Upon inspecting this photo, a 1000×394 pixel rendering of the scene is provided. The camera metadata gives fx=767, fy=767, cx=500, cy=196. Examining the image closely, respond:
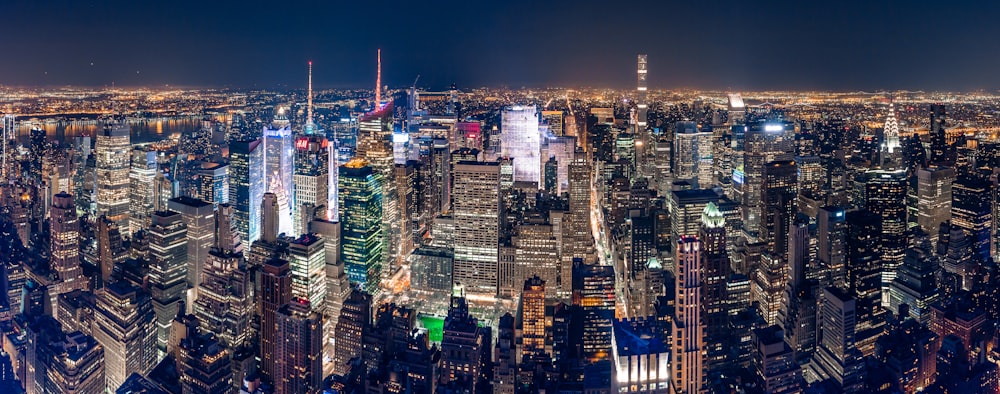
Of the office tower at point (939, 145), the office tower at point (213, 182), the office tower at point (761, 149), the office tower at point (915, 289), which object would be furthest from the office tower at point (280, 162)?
the office tower at point (939, 145)

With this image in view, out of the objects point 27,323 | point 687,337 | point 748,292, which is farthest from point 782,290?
point 27,323

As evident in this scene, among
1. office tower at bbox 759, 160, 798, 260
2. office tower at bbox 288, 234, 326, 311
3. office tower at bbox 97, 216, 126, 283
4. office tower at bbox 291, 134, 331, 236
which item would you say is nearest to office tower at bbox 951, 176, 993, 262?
office tower at bbox 759, 160, 798, 260

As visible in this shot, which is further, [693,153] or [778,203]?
[693,153]

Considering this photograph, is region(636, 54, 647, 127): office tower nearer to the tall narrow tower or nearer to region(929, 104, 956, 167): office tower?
the tall narrow tower

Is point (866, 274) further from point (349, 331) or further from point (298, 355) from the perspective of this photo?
Answer: point (298, 355)

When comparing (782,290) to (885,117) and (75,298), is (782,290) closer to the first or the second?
(885,117)

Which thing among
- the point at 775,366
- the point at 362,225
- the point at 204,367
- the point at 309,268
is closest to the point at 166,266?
the point at 309,268
